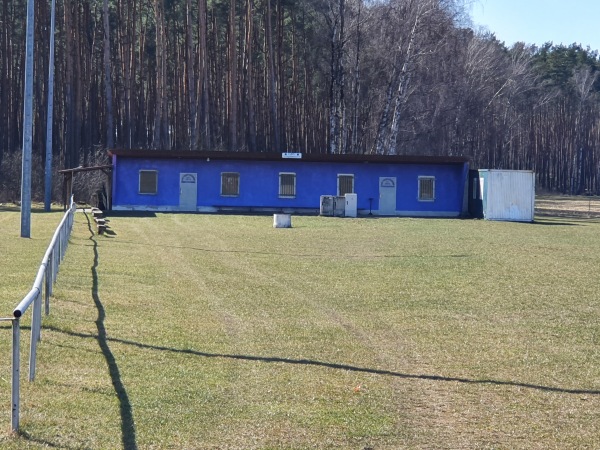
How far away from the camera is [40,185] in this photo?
Result: 56.0m

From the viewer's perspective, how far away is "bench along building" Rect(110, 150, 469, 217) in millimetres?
46219

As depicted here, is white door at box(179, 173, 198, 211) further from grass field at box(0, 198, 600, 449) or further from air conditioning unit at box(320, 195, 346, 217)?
grass field at box(0, 198, 600, 449)

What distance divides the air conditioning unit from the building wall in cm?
225

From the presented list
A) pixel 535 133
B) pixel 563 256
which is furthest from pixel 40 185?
pixel 535 133

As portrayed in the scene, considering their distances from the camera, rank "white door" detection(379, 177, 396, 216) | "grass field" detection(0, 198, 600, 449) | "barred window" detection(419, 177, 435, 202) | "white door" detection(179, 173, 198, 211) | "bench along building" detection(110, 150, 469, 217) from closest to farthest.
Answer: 1. "grass field" detection(0, 198, 600, 449)
2. "bench along building" detection(110, 150, 469, 217)
3. "white door" detection(179, 173, 198, 211)
4. "white door" detection(379, 177, 396, 216)
5. "barred window" detection(419, 177, 435, 202)

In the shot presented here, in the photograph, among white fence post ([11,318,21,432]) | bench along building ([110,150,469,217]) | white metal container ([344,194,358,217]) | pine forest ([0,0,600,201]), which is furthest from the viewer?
pine forest ([0,0,600,201])

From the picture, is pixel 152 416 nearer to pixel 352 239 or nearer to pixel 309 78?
pixel 352 239

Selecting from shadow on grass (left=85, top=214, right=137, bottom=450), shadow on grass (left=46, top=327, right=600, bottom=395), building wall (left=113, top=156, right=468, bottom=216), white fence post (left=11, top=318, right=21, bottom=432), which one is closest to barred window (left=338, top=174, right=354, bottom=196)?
building wall (left=113, top=156, right=468, bottom=216)

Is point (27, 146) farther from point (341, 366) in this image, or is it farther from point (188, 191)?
point (341, 366)

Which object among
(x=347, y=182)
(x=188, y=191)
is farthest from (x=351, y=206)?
(x=188, y=191)

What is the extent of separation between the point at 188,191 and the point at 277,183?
4.23m

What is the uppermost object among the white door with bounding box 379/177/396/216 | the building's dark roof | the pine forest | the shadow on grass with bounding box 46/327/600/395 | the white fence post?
the pine forest

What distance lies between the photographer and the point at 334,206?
44719mm

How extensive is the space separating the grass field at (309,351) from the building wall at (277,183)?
2155 cm
